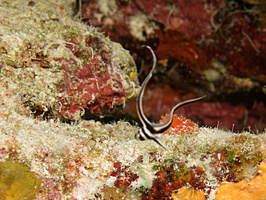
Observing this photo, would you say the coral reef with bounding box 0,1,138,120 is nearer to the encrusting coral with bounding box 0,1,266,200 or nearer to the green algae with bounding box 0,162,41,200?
the encrusting coral with bounding box 0,1,266,200

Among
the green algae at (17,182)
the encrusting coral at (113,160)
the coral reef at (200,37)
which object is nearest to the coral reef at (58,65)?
the encrusting coral at (113,160)

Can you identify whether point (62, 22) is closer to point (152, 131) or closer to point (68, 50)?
point (68, 50)

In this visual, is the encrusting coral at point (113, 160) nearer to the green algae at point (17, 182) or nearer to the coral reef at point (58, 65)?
the green algae at point (17, 182)

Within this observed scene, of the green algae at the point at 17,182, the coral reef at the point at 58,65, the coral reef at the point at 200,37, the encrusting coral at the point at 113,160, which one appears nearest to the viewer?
the green algae at the point at 17,182

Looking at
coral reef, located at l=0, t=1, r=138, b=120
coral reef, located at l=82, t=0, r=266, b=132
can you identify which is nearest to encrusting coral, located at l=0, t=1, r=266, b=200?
coral reef, located at l=0, t=1, r=138, b=120

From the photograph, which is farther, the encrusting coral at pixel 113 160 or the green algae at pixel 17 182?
the encrusting coral at pixel 113 160

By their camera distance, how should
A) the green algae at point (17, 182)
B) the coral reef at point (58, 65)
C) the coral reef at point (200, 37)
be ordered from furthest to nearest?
the coral reef at point (200, 37)
the coral reef at point (58, 65)
the green algae at point (17, 182)

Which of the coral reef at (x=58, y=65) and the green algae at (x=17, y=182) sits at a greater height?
the coral reef at (x=58, y=65)

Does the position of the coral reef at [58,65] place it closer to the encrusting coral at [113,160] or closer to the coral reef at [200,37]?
the encrusting coral at [113,160]
